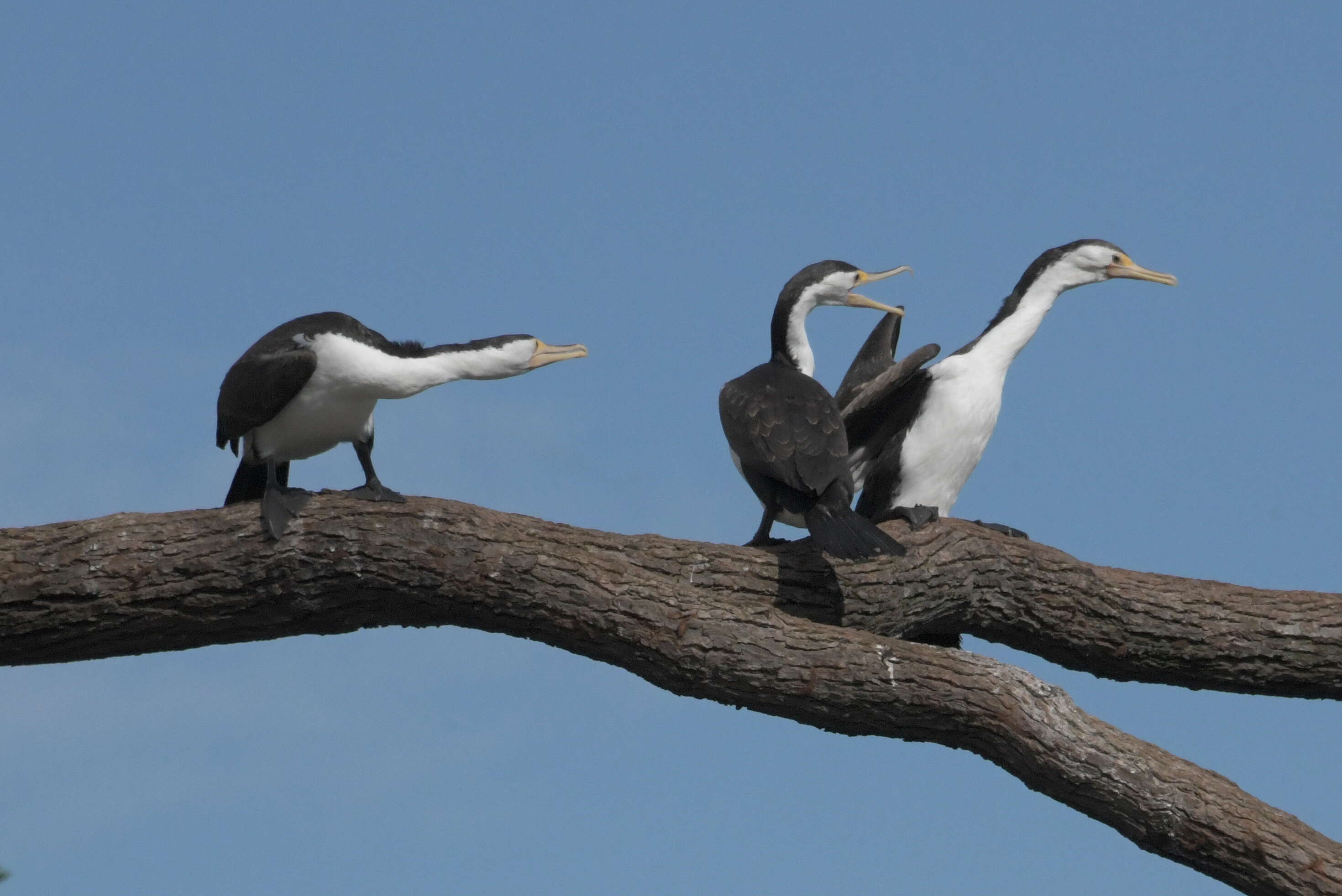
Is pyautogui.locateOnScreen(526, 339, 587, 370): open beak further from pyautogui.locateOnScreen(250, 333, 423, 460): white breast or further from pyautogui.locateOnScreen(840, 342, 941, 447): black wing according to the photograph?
pyautogui.locateOnScreen(840, 342, 941, 447): black wing

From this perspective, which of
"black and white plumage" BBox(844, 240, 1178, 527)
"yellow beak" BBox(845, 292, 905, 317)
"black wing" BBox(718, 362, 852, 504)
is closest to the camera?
"black wing" BBox(718, 362, 852, 504)

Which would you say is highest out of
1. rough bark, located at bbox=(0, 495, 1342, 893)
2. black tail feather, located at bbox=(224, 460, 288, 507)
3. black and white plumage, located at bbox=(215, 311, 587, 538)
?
black and white plumage, located at bbox=(215, 311, 587, 538)

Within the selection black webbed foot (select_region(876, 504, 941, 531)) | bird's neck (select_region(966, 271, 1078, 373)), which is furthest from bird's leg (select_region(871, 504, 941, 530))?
bird's neck (select_region(966, 271, 1078, 373))

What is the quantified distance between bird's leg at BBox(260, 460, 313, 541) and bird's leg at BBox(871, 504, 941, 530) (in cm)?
222

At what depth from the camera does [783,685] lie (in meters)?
4.52

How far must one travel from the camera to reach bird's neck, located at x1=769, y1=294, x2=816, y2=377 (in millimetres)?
6398

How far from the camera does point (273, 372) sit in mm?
5238

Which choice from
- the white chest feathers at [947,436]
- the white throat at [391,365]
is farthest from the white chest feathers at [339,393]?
the white chest feathers at [947,436]

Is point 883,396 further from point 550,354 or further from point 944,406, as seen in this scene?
point 550,354

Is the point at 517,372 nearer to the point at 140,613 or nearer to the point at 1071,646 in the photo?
the point at 140,613

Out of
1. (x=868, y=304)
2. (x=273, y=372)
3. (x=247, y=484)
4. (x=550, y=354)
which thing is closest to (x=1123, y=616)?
(x=868, y=304)

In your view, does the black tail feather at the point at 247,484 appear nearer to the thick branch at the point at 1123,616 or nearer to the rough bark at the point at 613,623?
the rough bark at the point at 613,623

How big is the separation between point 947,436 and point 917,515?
57 cm

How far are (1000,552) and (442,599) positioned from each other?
6.64 ft
